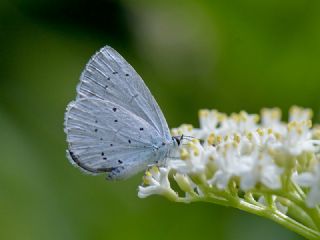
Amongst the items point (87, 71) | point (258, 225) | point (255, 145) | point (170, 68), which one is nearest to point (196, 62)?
point (170, 68)

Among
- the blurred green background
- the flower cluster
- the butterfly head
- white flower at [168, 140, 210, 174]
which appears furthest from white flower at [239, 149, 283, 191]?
the blurred green background

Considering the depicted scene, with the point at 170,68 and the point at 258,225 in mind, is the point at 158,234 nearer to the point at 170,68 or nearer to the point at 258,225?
the point at 258,225

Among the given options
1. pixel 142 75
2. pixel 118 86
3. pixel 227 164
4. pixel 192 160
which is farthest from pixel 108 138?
pixel 142 75

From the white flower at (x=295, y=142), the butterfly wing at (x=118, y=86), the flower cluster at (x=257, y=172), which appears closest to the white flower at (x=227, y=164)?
the flower cluster at (x=257, y=172)

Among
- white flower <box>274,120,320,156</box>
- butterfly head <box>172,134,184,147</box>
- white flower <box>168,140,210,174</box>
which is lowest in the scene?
white flower <box>168,140,210,174</box>

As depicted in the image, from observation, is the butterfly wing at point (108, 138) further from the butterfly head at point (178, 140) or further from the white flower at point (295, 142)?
the white flower at point (295, 142)

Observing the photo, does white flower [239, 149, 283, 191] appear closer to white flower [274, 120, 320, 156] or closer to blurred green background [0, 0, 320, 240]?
white flower [274, 120, 320, 156]

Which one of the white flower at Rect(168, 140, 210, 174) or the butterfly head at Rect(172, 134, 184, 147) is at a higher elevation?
the butterfly head at Rect(172, 134, 184, 147)

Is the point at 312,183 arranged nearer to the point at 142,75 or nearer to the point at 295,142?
the point at 295,142
